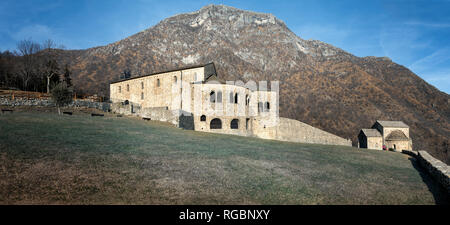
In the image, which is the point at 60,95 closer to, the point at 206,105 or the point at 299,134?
the point at 206,105

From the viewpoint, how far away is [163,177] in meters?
8.40

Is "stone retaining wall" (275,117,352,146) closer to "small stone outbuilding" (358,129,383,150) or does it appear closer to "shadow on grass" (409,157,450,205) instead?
"small stone outbuilding" (358,129,383,150)

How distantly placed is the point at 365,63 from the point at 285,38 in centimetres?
4703

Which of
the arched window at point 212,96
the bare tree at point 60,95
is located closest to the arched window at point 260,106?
the arched window at point 212,96

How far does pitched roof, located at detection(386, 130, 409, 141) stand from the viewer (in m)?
37.3

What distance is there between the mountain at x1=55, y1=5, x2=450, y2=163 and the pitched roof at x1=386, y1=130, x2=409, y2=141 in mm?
25251

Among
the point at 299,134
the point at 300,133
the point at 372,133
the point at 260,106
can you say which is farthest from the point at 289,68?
the point at 372,133

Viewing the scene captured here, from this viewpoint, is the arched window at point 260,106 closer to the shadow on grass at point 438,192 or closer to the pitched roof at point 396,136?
the pitched roof at point 396,136

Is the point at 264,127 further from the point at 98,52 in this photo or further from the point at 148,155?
the point at 98,52

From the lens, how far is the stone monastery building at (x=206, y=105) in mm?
31391

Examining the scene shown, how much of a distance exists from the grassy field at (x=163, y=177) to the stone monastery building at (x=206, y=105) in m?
16.5

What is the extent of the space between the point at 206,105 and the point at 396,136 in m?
34.2

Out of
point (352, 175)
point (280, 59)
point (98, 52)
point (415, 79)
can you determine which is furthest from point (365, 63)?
point (98, 52)
